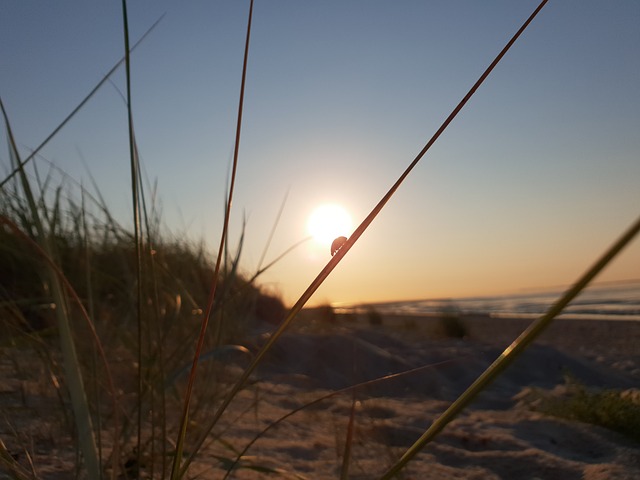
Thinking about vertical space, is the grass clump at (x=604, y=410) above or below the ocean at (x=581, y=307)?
below

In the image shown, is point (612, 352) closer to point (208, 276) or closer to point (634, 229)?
point (208, 276)

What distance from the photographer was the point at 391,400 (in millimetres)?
2664

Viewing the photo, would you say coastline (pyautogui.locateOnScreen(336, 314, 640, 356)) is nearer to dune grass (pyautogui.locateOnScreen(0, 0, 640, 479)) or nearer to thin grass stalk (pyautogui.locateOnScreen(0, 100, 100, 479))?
dune grass (pyautogui.locateOnScreen(0, 0, 640, 479))

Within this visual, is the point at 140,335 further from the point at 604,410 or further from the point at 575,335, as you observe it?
the point at 575,335

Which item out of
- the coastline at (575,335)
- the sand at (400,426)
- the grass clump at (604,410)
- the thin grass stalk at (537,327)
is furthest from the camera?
the coastline at (575,335)

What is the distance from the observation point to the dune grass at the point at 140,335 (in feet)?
1.78

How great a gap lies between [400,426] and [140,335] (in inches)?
59.7

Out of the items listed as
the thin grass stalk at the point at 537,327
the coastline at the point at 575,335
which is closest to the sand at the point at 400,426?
the thin grass stalk at the point at 537,327

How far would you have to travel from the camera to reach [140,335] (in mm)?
718

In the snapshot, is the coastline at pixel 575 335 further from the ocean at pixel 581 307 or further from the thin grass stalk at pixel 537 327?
the thin grass stalk at pixel 537 327

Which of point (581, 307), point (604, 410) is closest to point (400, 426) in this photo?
point (604, 410)

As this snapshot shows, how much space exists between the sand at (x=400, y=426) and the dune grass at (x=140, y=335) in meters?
0.12

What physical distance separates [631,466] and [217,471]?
1.09m

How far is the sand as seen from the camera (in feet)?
4.80
